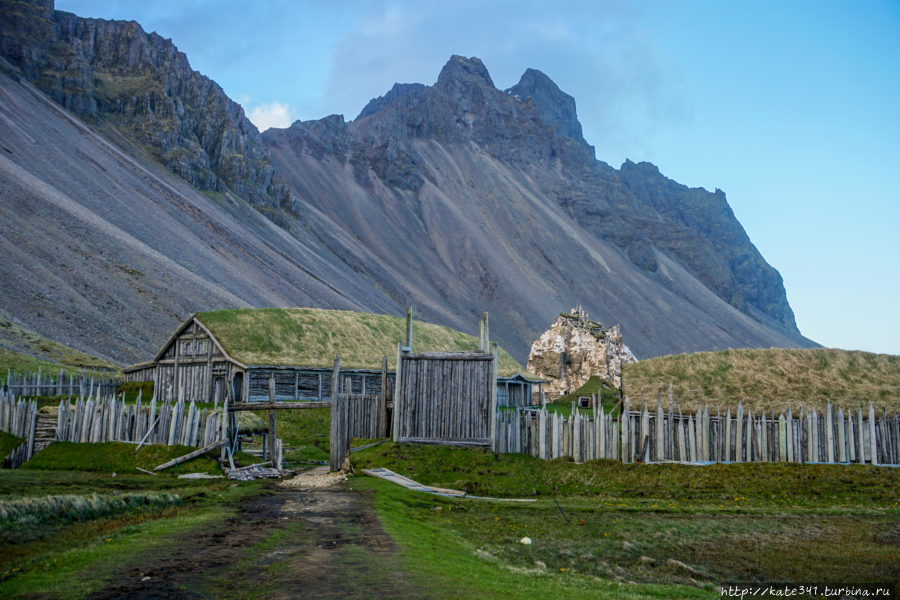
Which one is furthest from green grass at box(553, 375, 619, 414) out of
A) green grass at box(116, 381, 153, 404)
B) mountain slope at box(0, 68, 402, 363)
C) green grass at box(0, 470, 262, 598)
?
mountain slope at box(0, 68, 402, 363)

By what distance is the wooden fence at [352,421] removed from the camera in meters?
24.0

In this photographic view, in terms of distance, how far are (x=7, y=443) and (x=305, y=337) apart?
19245 millimetres

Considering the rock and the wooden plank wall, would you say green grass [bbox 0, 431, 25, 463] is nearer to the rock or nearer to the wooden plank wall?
the wooden plank wall

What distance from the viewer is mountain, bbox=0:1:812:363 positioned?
71375 millimetres

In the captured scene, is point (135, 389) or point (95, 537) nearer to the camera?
point (95, 537)

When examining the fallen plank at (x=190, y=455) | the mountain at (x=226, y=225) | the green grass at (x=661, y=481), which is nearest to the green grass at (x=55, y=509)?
the green grass at (x=661, y=481)

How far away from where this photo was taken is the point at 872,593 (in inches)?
361

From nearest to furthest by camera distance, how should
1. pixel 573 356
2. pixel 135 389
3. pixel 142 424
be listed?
pixel 142 424, pixel 135 389, pixel 573 356

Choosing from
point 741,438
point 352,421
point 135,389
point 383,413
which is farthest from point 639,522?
point 135,389

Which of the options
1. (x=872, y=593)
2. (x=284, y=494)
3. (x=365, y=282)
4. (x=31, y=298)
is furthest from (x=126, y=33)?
(x=872, y=593)

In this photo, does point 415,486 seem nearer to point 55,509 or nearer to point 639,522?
point 639,522

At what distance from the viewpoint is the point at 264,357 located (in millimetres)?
39656

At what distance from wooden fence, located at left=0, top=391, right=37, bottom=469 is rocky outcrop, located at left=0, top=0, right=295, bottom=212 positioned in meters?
106

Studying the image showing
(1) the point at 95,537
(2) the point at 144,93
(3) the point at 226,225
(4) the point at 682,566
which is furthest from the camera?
(2) the point at 144,93
